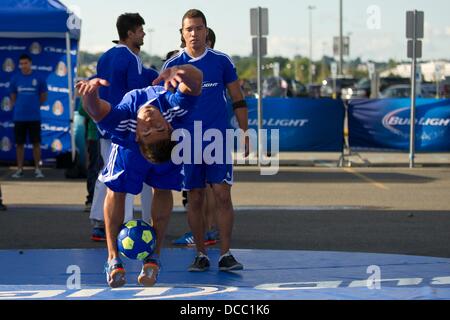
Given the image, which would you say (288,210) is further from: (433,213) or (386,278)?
(386,278)

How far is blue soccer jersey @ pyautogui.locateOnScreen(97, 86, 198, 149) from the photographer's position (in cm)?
820

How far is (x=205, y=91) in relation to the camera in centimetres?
930

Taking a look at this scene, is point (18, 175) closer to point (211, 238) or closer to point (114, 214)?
point (211, 238)

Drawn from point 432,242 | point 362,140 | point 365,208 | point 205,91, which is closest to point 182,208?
point 365,208

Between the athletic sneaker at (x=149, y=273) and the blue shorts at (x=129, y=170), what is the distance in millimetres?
513

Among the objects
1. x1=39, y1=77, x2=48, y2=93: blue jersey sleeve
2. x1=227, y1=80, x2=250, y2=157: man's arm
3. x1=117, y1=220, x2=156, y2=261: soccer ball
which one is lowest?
x1=117, y1=220, x2=156, y2=261: soccer ball

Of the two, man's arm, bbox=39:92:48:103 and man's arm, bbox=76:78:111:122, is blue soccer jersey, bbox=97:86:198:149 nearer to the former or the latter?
man's arm, bbox=76:78:111:122

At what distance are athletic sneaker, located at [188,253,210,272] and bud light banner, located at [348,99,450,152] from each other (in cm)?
1473

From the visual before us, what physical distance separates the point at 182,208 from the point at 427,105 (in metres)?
10.6

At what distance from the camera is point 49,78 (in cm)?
2058

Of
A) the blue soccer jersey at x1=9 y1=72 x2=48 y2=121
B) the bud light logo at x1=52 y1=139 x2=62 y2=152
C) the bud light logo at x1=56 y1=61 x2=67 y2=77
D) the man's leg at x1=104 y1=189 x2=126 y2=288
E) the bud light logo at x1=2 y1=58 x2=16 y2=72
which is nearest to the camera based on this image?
the man's leg at x1=104 y1=189 x2=126 y2=288

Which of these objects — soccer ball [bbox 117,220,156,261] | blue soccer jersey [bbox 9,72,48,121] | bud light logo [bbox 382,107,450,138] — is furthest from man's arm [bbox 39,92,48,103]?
soccer ball [bbox 117,220,156,261]

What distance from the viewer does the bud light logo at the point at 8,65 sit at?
20844 millimetres

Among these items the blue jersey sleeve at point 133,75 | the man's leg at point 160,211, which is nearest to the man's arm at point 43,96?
the blue jersey sleeve at point 133,75
